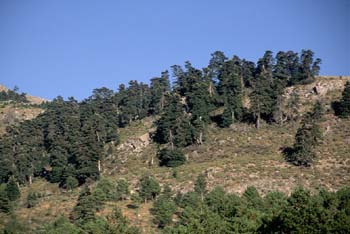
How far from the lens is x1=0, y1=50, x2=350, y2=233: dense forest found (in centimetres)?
7344

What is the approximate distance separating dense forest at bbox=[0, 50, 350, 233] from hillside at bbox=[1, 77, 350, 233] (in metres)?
1.94

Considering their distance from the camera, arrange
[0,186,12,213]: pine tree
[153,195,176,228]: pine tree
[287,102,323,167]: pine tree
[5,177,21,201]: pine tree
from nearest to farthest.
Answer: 1. [153,195,176,228]: pine tree
2. [0,186,12,213]: pine tree
3. [5,177,21,201]: pine tree
4. [287,102,323,167]: pine tree

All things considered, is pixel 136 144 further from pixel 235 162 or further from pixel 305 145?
pixel 305 145

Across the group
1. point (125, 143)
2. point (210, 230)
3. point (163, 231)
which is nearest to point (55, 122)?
point (125, 143)

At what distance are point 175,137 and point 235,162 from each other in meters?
15.2

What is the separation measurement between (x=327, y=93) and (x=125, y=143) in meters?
42.7

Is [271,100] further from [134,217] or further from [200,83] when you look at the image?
[134,217]

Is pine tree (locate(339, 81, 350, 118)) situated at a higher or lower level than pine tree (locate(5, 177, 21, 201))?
higher

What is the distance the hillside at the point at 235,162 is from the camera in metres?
97.6

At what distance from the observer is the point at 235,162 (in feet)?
355

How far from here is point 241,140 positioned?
386ft

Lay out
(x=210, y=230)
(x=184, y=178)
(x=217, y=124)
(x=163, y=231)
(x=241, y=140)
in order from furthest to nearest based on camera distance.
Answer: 1. (x=217, y=124)
2. (x=241, y=140)
3. (x=184, y=178)
4. (x=163, y=231)
5. (x=210, y=230)

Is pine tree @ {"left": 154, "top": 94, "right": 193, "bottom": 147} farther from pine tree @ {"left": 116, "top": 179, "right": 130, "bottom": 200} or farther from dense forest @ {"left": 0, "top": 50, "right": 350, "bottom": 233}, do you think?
pine tree @ {"left": 116, "top": 179, "right": 130, "bottom": 200}

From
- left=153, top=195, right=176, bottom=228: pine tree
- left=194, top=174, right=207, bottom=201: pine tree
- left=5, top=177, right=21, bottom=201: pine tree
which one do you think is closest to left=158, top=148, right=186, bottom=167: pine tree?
left=194, top=174, right=207, bottom=201: pine tree
